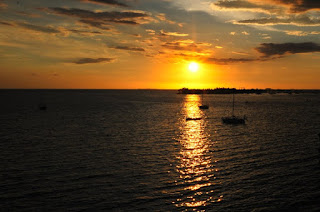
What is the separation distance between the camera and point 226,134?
213 ft

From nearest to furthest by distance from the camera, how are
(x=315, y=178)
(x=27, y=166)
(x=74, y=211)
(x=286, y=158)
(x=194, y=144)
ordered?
1. (x=74, y=211)
2. (x=315, y=178)
3. (x=27, y=166)
4. (x=286, y=158)
5. (x=194, y=144)

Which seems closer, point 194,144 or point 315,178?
point 315,178

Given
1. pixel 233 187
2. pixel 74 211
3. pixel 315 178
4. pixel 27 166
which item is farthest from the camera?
pixel 27 166

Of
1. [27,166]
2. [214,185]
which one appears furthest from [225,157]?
[27,166]

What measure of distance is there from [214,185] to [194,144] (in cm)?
2370

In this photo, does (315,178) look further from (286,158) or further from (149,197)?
(149,197)

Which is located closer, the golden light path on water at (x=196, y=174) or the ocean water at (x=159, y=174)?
the ocean water at (x=159, y=174)

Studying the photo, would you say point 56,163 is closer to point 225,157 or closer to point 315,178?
point 225,157

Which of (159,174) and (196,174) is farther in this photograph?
(196,174)

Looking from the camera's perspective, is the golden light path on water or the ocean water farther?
the golden light path on water

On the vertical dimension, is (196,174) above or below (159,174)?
below

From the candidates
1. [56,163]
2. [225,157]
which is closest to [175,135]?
[225,157]

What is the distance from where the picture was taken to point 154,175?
33.0 meters

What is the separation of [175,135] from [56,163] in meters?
32.3
